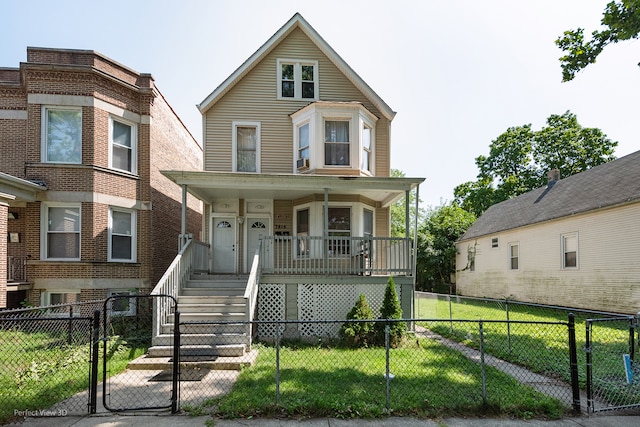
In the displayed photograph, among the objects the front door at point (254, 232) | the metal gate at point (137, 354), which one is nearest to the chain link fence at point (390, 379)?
A: the metal gate at point (137, 354)

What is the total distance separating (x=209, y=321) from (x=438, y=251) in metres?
20.9

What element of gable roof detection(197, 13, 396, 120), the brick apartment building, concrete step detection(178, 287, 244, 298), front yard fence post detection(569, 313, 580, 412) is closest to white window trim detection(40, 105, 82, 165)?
the brick apartment building

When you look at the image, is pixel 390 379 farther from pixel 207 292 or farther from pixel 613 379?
pixel 207 292

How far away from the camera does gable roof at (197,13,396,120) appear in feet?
42.9

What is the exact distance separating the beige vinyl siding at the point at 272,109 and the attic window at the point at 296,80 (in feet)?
0.60

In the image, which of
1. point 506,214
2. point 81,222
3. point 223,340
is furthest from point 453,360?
point 506,214

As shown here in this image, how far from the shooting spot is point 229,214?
1282cm

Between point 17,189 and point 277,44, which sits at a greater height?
point 277,44

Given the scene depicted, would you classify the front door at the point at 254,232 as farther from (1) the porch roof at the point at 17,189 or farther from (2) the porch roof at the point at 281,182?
(1) the porch roof at the point at 17,189

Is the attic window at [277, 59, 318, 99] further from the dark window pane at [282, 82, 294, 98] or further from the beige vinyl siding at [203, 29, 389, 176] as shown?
the beige vinyl siding at [203, 29, 389, 176]

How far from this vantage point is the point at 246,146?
1331 centimetres

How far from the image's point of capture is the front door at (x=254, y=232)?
1274 cm

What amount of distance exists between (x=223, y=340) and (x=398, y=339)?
408 centimetres

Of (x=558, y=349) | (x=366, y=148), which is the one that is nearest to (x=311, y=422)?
(x=558, y=349)
